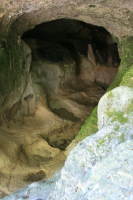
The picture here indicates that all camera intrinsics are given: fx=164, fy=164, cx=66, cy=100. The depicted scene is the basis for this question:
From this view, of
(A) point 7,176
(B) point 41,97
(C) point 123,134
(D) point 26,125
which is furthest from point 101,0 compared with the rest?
(A) point 7,176

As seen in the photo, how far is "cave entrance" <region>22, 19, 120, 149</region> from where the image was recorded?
19.6 ft

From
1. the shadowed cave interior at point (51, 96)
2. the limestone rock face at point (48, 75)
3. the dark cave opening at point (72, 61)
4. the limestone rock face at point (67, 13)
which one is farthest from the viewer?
the dark cave opening at point (72, 61)

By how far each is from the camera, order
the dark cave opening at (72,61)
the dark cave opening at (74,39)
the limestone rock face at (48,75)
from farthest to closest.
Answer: the dark cave opening at (74,39), the dark cave opening at (72,61), the limestone rock face at (48,75)

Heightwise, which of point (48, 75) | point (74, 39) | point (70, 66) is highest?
point (74, 39)

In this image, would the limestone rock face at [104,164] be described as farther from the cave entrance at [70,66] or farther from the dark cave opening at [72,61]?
the dark cave opening at [72,61]

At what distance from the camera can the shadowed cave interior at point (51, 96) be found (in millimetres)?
4383

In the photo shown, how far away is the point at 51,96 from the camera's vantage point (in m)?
6.39

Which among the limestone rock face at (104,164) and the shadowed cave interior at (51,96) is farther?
the shadowed cave interior at (51,96)

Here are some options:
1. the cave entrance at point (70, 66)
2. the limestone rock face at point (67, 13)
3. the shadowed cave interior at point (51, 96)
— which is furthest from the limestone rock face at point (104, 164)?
the cave entrance at point (70, 66)

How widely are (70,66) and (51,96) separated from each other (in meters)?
1.44

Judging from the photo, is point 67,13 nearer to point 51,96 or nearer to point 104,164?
point 51,96

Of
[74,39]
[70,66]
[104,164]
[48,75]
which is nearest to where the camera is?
[104,164]

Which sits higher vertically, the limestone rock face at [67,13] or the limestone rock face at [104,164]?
the limestone rock face at [67,13]

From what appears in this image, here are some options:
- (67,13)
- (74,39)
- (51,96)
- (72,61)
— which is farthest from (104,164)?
(74,39)
